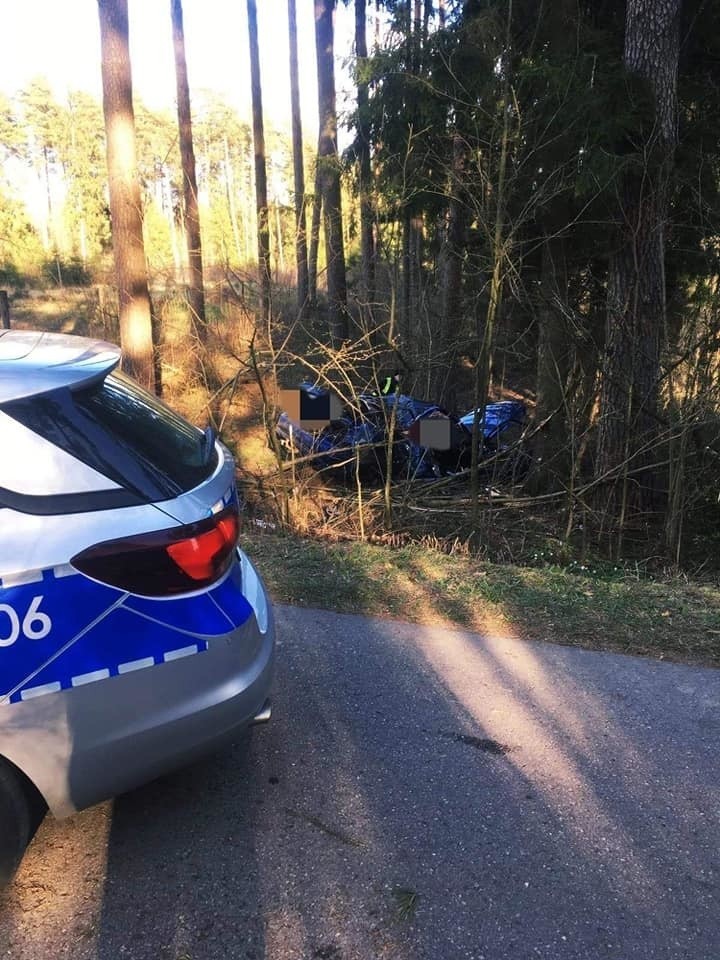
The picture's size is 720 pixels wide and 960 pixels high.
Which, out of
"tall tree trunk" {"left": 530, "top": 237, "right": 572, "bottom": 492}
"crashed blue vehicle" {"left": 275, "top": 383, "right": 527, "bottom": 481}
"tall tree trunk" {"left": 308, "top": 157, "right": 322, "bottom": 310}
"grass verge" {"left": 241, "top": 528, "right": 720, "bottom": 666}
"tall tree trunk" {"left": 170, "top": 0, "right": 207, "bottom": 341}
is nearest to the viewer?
"grass verge" {"left": 241, "top": 528, "right": 720, "bottom": 666}

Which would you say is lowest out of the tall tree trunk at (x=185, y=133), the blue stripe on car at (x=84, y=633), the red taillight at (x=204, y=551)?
the blue stripe on car at (x=84, y=633)

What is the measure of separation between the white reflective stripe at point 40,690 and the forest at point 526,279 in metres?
5.39

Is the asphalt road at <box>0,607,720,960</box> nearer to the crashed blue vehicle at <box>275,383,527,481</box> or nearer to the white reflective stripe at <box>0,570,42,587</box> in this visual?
the white reflective stripe at <box>0,570,42,587</box>

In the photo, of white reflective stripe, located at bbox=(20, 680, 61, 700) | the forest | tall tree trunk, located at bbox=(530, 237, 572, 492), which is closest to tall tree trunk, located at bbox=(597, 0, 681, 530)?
the forest

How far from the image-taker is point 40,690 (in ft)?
6.66

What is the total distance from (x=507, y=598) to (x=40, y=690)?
330 centimetres

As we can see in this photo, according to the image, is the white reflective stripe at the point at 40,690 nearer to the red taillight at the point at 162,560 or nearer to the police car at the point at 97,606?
the police car at the point at 97,606

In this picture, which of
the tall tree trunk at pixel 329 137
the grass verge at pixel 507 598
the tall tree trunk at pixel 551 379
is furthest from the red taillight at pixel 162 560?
the tall tree trunk at pixel 329 137

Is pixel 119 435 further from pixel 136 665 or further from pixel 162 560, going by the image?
pixel 136 665

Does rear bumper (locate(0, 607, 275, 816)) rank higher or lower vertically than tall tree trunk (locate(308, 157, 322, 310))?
lower

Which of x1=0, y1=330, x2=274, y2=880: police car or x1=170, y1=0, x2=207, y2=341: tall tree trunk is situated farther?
x1=170, y1=0, x2=207, y2=341: tall tree trunk

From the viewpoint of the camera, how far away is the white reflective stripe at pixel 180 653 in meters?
2.21

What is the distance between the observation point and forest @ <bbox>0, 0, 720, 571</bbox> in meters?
7.69

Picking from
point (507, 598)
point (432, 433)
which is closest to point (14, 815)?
point (507, 598)
